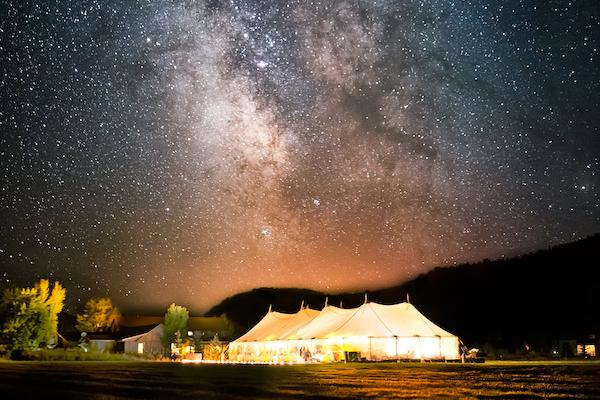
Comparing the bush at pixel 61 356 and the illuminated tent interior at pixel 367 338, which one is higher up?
the illuminated tent interior at pixel 367 338

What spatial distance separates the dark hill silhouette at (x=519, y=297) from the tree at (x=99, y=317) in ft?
62.1

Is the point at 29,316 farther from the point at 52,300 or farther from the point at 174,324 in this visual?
the point at 174,324

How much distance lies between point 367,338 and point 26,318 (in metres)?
26.1

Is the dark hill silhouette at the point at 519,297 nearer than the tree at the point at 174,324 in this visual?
Yes

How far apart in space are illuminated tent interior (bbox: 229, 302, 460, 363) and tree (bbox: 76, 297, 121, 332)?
42.4 m

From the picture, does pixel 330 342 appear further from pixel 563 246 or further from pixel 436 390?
pixel 563 246

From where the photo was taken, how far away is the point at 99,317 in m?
→ 77.9

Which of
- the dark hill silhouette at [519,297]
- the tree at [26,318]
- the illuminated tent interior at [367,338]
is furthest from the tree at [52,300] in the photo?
the dark hill silhouette at [519,297]

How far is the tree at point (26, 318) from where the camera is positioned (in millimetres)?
43812

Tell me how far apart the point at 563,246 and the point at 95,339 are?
58.8 m

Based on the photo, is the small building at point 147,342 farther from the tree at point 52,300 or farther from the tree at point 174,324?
the tree at point 52,300

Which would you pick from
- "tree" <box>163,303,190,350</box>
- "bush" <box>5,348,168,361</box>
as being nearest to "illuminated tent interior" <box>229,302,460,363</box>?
"bush" <box>5,348,168,361</box>

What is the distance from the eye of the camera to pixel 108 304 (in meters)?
79.8

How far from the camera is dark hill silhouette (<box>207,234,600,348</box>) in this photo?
2203 inches
